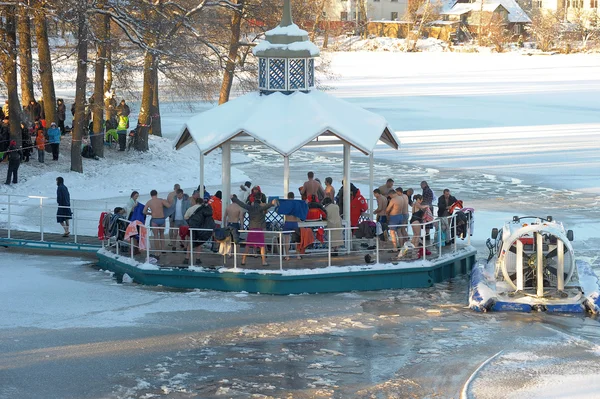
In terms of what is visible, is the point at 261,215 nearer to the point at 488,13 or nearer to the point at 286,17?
the point at 286,17

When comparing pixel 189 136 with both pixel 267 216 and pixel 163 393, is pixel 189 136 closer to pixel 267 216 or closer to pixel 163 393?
pixel 267 216

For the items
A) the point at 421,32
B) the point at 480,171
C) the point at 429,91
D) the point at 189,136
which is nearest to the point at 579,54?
the point at 421,32

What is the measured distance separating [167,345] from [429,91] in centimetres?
4746

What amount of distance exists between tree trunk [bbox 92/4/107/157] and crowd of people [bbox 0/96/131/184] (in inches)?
16.4

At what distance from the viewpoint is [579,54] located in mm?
87375

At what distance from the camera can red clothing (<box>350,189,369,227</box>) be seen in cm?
2262

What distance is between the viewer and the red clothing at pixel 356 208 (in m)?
22.6

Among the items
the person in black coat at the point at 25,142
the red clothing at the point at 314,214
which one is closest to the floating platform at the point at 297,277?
the red clothing at the point at 314,214

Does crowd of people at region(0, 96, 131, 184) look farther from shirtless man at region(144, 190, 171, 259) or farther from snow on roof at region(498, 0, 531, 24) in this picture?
snow on roof at region(498, 0, 531, 24)

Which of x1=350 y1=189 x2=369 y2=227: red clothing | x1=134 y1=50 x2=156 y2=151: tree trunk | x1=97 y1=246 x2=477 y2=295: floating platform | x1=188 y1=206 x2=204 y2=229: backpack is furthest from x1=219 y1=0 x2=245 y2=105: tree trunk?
x1=97 y1=246 x2=477 y2=295: floating platform

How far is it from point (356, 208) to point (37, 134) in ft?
51.5

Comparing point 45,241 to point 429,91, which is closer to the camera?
point 45,241

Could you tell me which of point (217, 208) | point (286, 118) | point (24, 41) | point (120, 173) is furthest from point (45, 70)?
point (286, 118)

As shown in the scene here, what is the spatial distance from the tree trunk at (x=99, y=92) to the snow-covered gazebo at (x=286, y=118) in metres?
13.3
